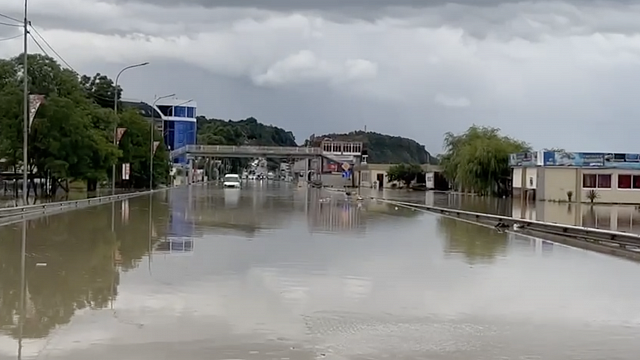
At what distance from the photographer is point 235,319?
474 inches

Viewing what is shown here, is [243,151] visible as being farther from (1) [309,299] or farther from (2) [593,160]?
(1) [309,299]

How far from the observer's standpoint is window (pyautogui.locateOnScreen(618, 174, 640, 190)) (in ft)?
241

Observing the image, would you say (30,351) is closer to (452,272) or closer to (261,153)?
(452,272)

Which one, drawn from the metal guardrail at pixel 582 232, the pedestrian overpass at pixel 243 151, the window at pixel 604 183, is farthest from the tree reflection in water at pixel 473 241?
the pedestrian overpass at pixel 243 151

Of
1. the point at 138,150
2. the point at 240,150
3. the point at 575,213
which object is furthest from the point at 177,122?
the point at 575,213

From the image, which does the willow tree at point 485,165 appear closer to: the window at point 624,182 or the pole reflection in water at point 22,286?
the window at point 624,182

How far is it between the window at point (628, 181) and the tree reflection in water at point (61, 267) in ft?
Answer: 171

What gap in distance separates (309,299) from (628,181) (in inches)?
2581

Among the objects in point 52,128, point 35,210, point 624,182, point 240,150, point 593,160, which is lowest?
point 35,210

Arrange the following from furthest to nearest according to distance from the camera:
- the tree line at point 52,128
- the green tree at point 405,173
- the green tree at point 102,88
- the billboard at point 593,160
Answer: the green tree at point 405,173 → the green tree at point 102,88 → the billboard at point 593,160 → the tree line at point 52,128

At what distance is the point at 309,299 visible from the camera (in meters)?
14.1

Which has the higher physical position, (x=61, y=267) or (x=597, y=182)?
(x=597, y=182)

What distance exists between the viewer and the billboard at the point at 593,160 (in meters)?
72.8

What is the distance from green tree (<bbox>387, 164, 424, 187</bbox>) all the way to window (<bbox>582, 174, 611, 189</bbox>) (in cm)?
6176
